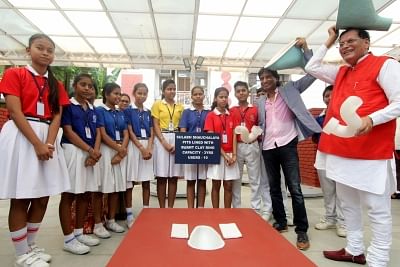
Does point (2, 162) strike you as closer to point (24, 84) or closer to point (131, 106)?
point (24, 84)

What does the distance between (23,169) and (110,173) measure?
2.85ft

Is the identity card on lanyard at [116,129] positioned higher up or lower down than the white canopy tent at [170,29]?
lower down

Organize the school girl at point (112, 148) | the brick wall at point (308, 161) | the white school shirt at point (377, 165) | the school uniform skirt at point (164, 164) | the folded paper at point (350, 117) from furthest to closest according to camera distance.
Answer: the brick wall at point (308, 161) → the school uniform skirt at point (164, 164) → the school girl at point (112, 148) → the white school shirt at point (377, 165) → the folded paper at point (350, 117)

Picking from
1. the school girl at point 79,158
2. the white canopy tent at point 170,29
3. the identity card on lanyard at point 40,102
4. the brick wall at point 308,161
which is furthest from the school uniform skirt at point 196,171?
the white canopy tent at point 170,29

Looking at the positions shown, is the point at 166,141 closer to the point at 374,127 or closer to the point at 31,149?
the point at 31,149

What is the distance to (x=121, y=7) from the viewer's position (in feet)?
17.7

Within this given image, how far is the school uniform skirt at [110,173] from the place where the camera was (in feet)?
8.61

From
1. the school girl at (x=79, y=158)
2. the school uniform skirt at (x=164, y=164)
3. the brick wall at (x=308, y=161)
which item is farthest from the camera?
the brick wall at (x=308, y=161)

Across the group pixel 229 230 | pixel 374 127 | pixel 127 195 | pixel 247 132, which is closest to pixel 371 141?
pixel 374 127

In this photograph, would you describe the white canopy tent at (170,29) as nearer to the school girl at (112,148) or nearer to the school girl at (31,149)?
the school girl at (112,148)

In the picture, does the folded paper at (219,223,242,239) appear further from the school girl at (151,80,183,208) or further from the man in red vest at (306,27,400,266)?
the school girl at (151,80,183,208)

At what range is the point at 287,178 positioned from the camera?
2613mm

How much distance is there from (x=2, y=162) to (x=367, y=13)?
229cm

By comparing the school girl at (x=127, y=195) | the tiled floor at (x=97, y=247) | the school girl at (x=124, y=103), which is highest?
the school girl at (x=124, y=103)
